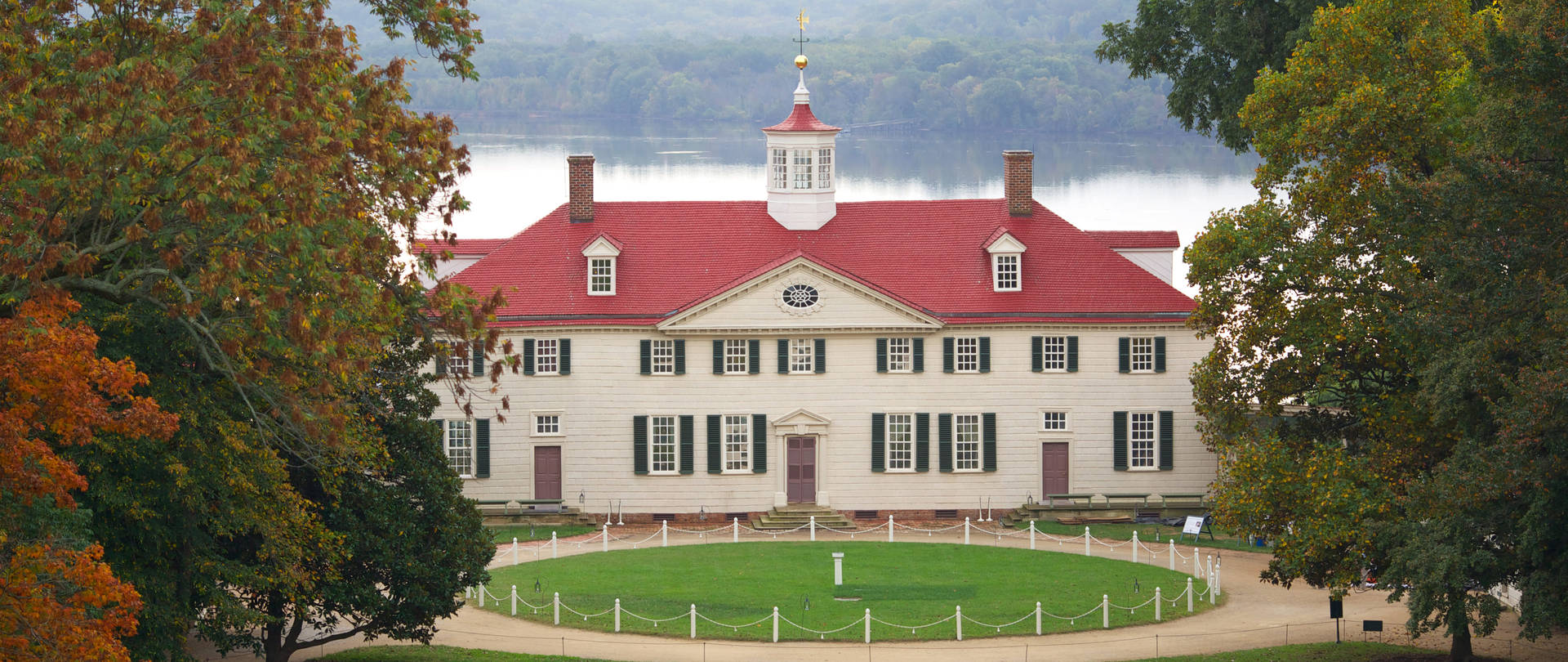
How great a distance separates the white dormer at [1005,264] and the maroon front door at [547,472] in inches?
466

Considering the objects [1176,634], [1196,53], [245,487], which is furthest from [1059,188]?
[245,487]

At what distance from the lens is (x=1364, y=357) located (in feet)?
102

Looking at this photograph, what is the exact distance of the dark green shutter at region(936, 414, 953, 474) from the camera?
47.2 meters

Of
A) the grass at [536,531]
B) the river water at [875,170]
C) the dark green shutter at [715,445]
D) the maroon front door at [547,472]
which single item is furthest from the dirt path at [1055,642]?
the river water at [875,170]

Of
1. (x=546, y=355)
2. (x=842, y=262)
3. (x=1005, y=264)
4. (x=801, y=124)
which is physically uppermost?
(x=801, y=124)

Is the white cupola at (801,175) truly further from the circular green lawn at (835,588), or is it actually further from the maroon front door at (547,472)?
the circular green lawn at (835,588)

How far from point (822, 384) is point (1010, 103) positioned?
106616 mm

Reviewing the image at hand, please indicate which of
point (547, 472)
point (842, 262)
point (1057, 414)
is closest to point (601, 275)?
point (547, 472)

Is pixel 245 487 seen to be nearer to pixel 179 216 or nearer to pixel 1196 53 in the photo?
pixel 179 216

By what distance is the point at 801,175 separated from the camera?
165ft

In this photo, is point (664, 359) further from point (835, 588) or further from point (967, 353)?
point (835, 588)

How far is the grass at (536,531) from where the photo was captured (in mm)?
44188

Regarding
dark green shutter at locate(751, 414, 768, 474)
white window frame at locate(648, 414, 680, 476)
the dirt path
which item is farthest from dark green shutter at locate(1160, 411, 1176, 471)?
white window frame at locate(648, 414, 680, 476)

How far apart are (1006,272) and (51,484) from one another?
3178cm
